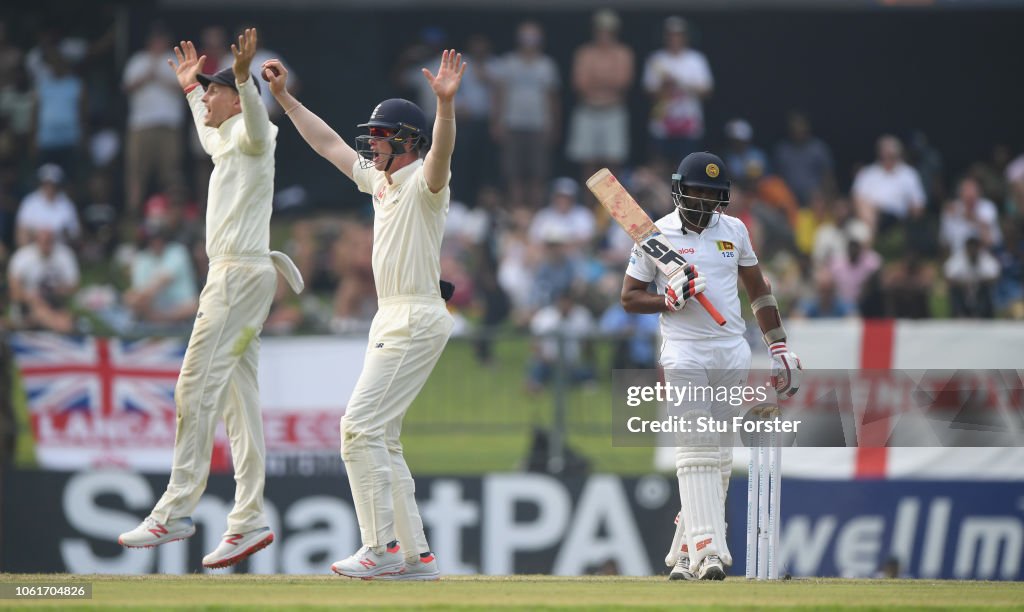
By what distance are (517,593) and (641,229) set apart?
6.70 feet

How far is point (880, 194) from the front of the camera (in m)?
20.2

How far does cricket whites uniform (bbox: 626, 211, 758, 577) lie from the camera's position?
892cm

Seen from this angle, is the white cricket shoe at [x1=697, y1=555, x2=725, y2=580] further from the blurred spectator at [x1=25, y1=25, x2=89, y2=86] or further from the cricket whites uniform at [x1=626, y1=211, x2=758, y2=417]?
the blurred spectator at [x1=25, y1=25, x2=89, y2=86]

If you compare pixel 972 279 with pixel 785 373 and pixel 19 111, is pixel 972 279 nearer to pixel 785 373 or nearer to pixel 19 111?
pixel 785 373

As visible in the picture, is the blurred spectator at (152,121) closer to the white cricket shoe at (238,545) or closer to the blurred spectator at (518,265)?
the blurred spectator at (518,265)

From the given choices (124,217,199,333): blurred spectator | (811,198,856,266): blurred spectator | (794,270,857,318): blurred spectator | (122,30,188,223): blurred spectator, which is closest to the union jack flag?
(124,217,199,333): blurred spectator

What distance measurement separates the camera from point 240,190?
9102 millimetres

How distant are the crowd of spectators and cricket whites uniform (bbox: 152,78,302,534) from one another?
23.6 feet

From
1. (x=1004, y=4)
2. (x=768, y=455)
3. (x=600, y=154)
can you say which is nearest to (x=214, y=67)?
(x=600, y=154)

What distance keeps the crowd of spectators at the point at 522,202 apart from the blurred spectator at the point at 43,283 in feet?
0.08

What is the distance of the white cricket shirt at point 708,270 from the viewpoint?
901cm

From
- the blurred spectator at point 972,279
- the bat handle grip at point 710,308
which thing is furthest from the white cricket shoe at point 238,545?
the blurred spectator at point 972,279

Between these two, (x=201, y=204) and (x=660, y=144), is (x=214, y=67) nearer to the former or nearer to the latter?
(x=201, y=204)

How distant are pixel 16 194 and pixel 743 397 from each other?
1313 cm
